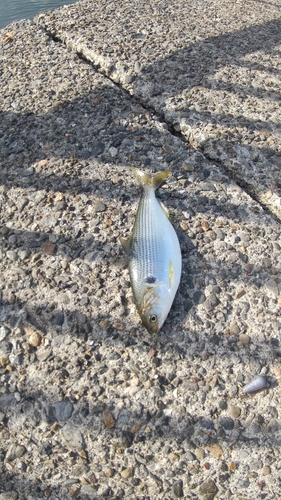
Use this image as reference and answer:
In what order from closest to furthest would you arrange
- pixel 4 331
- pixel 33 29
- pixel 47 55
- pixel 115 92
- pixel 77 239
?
1. pixel 4 331
2. pixel 77 239
3. pixel 115 92
4. pixel 47 55
5. pixel 33 29

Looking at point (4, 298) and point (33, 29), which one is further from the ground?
point (33, 29)

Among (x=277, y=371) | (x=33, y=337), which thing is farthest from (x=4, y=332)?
(x=277, y=371)

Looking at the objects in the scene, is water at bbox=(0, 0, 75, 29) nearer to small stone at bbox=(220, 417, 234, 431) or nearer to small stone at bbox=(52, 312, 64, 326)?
small stone at bbox=(52, 312, 64, 326)

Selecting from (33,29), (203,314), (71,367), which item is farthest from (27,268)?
(33,29)

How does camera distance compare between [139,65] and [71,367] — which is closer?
[71,367]

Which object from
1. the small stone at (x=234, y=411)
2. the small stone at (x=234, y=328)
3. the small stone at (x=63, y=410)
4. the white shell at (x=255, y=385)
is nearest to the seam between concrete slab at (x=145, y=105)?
the small stone at (x=234, y=328)

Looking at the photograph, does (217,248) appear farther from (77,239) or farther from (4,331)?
(4,331)

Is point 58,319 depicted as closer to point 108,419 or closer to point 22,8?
point 108,419
